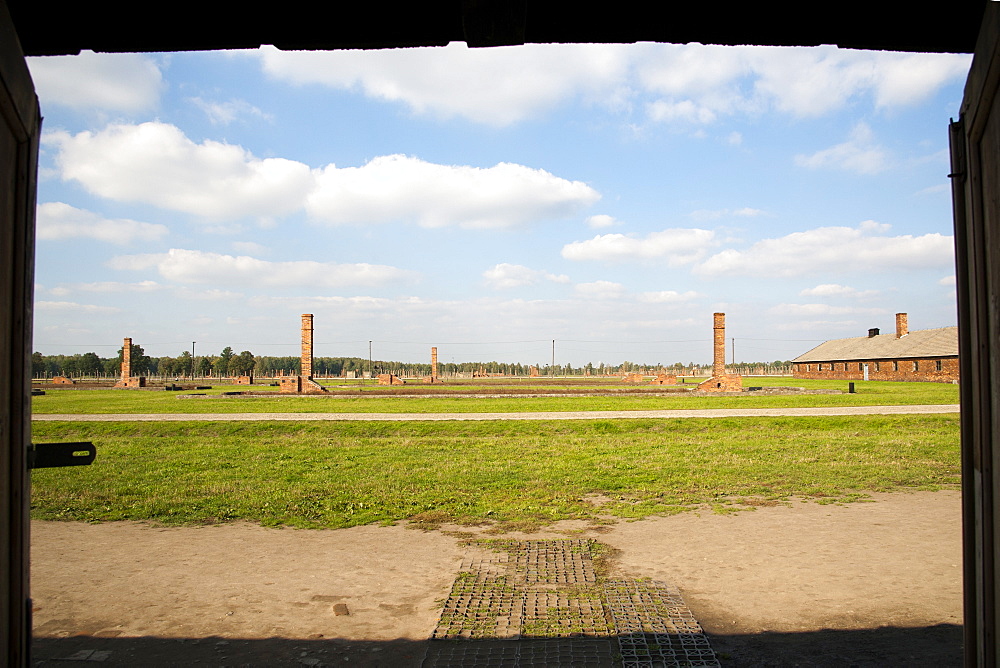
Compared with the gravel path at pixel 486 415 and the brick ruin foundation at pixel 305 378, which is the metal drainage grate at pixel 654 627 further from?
the brick ruin foundation at pixel 305 378

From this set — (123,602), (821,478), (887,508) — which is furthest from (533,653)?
(821,478)

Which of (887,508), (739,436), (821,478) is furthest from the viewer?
(739,436)

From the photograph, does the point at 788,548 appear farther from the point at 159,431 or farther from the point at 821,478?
the point at 159,431

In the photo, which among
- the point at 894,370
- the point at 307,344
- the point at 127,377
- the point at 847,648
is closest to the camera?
the point at 847,648

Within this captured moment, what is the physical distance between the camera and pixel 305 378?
31.7m

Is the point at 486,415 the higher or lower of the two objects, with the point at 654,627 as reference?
higher

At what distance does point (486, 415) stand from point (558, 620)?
48.6 ft

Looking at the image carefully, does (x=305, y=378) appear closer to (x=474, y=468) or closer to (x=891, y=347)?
(x=474, y=468)

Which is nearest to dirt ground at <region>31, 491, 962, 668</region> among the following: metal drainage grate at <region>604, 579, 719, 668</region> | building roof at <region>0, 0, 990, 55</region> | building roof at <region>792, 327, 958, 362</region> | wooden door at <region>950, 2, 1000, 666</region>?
metal drainage grate at <region>604, 579, 719, 668</region>

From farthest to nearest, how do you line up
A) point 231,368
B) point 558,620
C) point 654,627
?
point 231,368
point 558,620
point 654,627

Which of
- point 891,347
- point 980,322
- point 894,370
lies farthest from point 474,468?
point 891,347

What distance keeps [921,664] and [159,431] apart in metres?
16.4

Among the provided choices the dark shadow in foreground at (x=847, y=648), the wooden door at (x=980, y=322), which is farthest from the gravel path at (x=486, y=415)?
the wooden door at (x=980, y=322)

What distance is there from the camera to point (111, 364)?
86.1 meters
